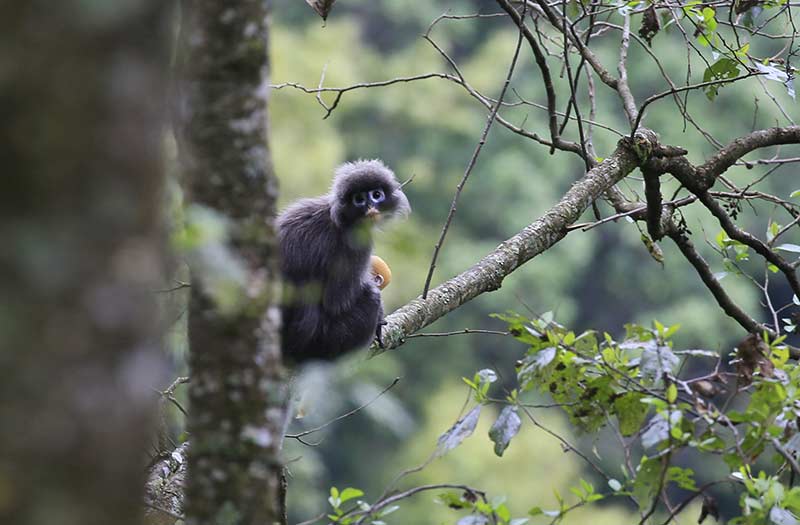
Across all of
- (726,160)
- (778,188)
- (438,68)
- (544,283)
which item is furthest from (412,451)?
(726,160)

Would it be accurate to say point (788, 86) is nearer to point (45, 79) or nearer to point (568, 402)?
point (568, 402)

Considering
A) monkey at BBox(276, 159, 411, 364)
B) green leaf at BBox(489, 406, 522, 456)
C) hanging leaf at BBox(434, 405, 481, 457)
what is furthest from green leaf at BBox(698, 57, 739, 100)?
hanging leaf at BBox(434, 405, 481, 457)

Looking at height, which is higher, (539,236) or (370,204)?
(370,204)

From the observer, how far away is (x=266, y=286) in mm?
1464

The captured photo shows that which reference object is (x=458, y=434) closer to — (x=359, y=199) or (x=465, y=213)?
(x=359, y=199)

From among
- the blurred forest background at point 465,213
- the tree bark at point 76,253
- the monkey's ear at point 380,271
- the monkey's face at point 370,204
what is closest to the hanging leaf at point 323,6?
the monkey's face at point 370,204

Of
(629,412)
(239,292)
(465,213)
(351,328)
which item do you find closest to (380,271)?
(351,328)

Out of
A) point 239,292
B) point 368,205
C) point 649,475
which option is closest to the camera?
point 239,292

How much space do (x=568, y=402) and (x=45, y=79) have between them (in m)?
2.09

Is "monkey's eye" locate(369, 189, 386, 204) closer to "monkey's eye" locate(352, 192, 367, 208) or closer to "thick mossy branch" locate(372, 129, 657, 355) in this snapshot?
"monkey's eye" locate(352, 192, 367, 208)

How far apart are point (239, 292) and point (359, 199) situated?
3.05 meters

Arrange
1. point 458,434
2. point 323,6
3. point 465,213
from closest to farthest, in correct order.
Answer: point 458,434, point 323,6, point 465,213

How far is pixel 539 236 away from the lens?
12.4 ft

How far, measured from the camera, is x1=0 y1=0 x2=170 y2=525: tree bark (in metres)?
0.90
